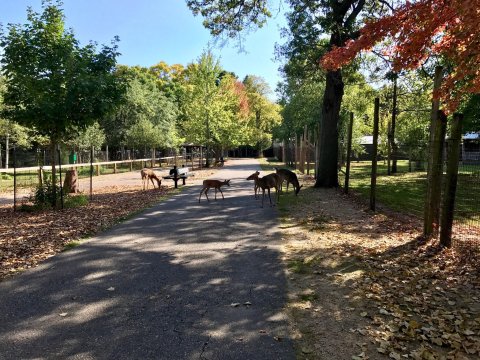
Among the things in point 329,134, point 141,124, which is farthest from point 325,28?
point 141,124

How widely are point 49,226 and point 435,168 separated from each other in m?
8.08

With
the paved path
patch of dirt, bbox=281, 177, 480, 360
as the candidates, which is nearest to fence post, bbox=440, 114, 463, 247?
patch of dirt, bbox=281, 177, 480, 360

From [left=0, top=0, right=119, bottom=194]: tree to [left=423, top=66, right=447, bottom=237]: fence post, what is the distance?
851 cm

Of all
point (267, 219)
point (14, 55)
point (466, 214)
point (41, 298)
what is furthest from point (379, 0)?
point (41, 298)

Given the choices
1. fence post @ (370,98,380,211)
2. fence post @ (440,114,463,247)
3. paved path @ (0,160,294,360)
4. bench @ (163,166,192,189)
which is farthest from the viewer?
bench @ (163,166,192,189)

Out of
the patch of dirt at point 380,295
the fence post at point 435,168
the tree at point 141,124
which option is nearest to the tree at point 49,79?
the patch of dirt at point 380,295

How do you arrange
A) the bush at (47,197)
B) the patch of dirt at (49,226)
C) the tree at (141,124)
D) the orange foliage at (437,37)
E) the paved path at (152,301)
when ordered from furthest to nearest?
1. the tree at (141,124)
2. the bush at (47,197)
3. the patch of dirt at (49,226)
4. the orange foliage at (437,37)
5. the paved path at (152,301)

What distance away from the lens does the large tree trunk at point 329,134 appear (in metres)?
15.9

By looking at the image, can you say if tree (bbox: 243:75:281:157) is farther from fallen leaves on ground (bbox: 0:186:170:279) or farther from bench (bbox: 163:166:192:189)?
fallen leaves on ground (bbox: 0:186:170:279)

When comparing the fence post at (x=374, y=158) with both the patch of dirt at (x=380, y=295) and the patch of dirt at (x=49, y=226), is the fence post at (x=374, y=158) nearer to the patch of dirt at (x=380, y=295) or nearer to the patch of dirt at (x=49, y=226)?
the patch of dirt at (x=380, y=295)

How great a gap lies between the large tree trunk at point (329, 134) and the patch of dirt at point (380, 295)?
782 centimetres

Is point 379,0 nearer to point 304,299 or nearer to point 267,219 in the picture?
point 267,219

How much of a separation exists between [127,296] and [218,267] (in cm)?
154

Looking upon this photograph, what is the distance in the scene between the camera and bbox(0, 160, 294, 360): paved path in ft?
11.4
